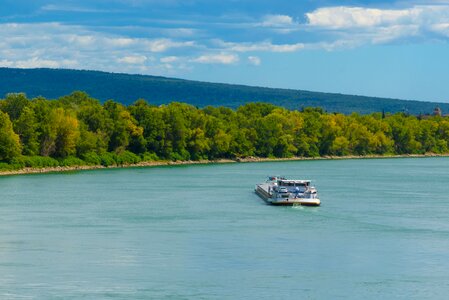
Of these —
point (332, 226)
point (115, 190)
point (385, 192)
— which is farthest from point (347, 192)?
point (332, 226)

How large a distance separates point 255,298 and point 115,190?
4000 centimetres

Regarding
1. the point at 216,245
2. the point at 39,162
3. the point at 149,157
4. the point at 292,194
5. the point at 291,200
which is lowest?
the point at 149,157

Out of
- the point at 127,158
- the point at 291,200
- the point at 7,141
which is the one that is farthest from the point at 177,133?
the point at 291,200

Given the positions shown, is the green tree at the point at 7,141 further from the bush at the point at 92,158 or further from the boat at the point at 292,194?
the boat at the point at 292,194

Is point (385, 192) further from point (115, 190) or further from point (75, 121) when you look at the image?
point (75, 121)

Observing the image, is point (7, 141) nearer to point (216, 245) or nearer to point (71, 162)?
point (71, 162)

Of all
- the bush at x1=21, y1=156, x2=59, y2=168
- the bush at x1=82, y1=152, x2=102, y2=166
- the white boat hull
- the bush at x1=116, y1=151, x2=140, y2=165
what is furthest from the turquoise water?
the bush at x1=116, y1=151, x2=140, y2=165

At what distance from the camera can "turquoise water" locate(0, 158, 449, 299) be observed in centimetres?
3262

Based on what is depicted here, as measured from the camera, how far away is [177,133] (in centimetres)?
11944

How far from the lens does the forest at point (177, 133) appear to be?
3846 inches

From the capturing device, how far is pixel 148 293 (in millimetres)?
31656

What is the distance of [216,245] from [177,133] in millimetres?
78878

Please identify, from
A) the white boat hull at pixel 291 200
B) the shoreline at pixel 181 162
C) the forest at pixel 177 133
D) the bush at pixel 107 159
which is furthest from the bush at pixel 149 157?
the white boat hull at pixel 291 200

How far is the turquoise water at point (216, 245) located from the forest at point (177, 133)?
2718 centimetres
